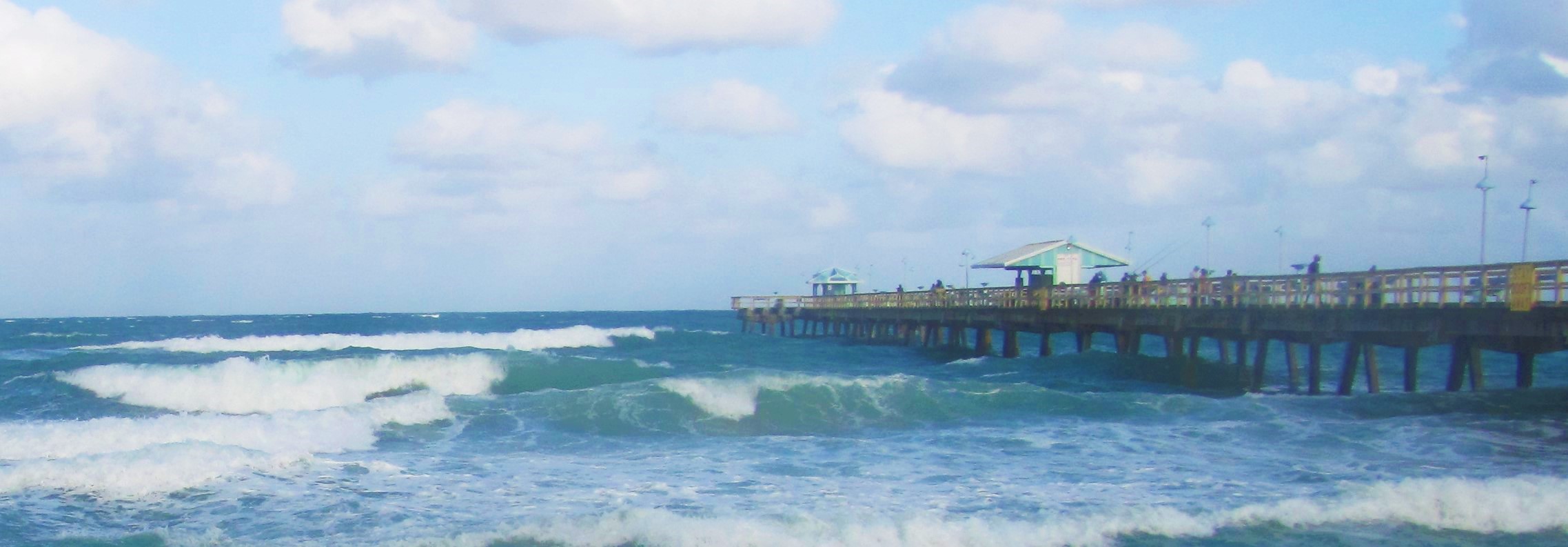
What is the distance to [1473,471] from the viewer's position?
12.9 meters

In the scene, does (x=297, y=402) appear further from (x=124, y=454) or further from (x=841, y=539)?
(x=841, y=539)

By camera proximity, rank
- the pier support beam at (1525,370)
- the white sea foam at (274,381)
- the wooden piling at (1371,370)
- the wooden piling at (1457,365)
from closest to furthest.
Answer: the pier support beam at (1525,370)
the wooden piling at (1457,365)
the wooden piling at (1371,370)
the white sea foam at (274,381)

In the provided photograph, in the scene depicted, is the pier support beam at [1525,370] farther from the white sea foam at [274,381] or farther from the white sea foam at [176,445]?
the white sea foam at [274,381]

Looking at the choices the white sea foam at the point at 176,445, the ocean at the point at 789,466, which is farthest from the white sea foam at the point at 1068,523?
the white sea foam at the point at 176,445

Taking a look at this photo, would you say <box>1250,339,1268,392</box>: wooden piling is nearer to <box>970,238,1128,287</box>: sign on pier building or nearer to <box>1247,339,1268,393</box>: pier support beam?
<box>1247,339,1268,393</box>: pier support beam

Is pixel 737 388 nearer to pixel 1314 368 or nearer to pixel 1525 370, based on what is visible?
pixel 1314 368

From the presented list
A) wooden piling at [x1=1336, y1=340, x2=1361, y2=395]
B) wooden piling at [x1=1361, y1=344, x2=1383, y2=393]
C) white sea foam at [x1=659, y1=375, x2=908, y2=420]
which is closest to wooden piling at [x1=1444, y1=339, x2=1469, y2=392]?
wooden piling at [x1=1336, y1=340, x2=1361, y2=395]

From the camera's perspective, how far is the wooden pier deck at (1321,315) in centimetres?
1652

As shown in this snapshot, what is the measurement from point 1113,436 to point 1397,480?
4314mm

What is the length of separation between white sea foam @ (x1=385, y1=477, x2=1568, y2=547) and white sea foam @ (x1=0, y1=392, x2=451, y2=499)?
14.3 ft

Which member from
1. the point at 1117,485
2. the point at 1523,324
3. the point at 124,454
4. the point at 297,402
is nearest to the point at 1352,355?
the point at 1523,324

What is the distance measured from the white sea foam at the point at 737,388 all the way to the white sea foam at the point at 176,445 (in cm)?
404

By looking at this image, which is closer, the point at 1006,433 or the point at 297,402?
the point at 1006,433

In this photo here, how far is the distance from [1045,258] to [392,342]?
30.4m
